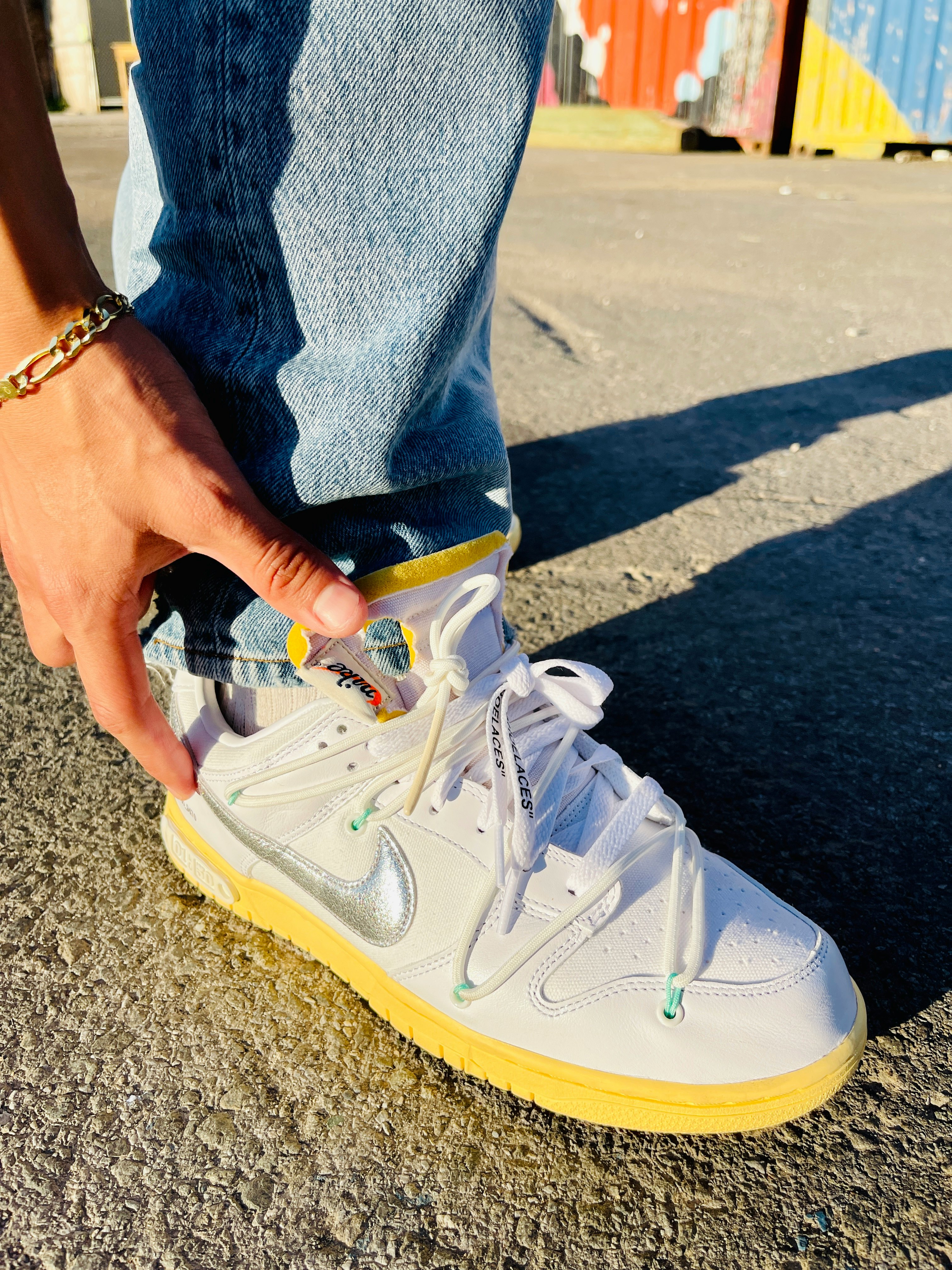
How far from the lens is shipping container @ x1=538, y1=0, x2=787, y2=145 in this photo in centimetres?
1073

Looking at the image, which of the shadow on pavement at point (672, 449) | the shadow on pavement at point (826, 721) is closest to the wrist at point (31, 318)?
the shadow on pavement at point (826, 721)

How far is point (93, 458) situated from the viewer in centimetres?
71

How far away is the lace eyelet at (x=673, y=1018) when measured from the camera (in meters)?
0.80

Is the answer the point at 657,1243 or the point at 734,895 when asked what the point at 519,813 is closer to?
the point at 734,895

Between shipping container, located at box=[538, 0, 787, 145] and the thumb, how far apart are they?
1180cm

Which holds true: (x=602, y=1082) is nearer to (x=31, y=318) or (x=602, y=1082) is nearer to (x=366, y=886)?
(x=366, y=886)

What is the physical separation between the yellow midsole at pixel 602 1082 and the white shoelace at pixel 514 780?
54 mm

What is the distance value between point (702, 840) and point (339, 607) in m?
0.57

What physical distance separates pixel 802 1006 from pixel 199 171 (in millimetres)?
835

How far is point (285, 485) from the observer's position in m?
0.82

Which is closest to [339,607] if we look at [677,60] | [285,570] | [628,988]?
[285,570]

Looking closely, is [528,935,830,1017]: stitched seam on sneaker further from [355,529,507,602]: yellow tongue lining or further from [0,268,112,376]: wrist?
[0,268,112,376]: wrist

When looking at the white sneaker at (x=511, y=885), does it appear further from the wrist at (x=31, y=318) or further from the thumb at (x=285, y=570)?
the wrist at (x=31, y=318)

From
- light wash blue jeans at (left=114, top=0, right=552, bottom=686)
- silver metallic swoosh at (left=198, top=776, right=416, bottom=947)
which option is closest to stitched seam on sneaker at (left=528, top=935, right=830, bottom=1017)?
silver metallic swoosh at (left=198, top=776, right=416, bottom=947)
